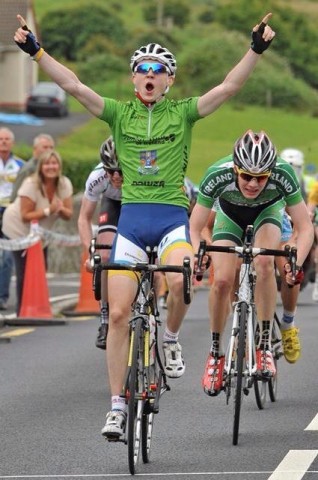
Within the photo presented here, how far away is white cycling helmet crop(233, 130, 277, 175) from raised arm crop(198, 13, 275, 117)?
0.96 ft

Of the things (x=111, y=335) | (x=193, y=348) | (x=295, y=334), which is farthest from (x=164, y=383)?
(x=193, y=348)

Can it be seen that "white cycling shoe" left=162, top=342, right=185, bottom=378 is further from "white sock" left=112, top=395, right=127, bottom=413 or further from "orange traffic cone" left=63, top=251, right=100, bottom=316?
"orange traffic cone" left=63, top=251, right=100, bottom=316

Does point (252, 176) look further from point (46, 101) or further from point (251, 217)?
point (46, 101)

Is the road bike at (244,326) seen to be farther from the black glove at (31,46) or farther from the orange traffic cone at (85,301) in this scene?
the orange traffic cone at (85,301)

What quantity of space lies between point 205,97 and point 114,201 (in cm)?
396

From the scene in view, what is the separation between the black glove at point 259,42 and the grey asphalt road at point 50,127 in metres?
57.4

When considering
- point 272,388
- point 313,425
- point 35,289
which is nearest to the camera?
point 313,425

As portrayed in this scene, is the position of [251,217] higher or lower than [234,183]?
lower

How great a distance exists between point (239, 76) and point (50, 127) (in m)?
69.7

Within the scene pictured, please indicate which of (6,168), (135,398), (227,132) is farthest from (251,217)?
(227,132)

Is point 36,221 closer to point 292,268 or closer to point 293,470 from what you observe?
point 292,268

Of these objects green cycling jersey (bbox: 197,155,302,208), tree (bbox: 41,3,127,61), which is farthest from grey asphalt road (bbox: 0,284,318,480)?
tree (bbox: 41,3,127,61)

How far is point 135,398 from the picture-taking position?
9164 mm

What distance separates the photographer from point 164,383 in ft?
32.7
